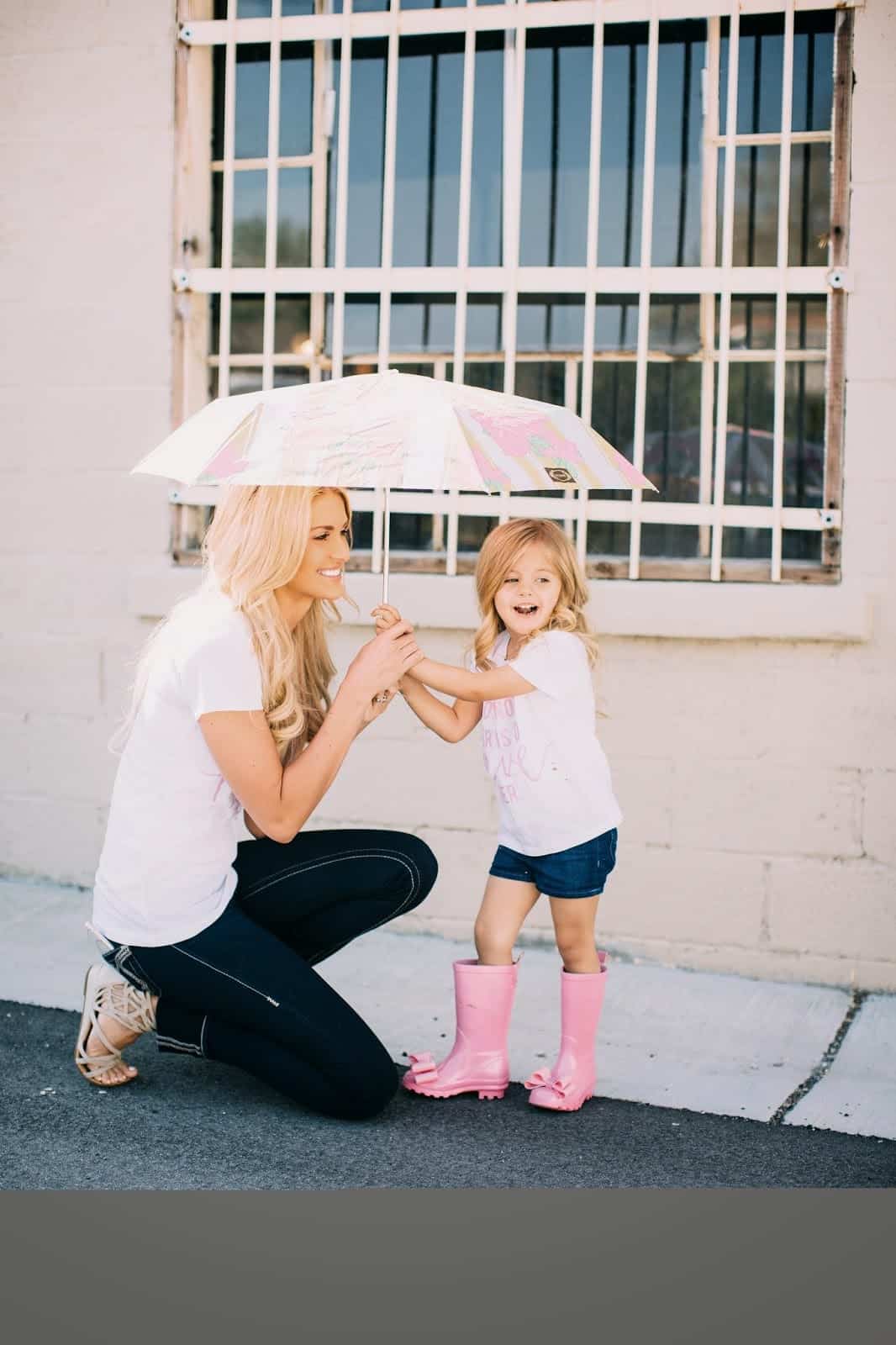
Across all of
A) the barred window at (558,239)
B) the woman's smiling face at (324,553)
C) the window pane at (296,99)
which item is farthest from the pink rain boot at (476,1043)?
the window pane at (296,99)

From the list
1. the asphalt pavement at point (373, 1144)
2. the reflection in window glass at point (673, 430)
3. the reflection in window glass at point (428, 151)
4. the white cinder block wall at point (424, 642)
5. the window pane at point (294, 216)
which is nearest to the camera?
the asphalt pavement at point (373, 1144)

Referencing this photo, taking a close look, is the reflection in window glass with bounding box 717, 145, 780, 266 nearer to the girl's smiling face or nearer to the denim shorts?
the girl's smiling face

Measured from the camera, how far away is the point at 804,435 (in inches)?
176

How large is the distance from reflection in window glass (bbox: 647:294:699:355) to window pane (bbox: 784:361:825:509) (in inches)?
12.3

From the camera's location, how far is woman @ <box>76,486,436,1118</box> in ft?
10.3

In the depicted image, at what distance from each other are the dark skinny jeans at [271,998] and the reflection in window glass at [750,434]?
184 cm

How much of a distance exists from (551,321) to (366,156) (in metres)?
0.81

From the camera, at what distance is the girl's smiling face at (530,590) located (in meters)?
3.32

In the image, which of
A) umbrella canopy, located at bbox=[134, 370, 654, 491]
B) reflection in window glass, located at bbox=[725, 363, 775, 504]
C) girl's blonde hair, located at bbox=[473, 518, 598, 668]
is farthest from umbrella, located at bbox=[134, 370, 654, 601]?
reflection in window glass, located at bbox=[725, 363, 775, 504]

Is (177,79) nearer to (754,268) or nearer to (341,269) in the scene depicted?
(341,269)

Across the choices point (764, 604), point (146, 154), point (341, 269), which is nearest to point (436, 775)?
point (764, 604)

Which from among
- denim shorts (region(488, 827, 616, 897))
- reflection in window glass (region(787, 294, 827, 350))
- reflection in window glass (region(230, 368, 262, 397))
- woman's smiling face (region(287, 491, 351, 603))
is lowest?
denim shorts (region(488, 827, 616, 897))

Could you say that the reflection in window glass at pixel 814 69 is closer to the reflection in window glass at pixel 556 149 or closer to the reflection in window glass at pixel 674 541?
the reflection in window glass at pixel 556 149

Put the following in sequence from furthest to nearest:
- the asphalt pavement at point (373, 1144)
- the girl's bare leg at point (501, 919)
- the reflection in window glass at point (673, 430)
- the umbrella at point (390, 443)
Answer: the reflection in window glass at point (673, 430), the girl's bare leg at point (501, 919), the asphalt pavement at point (373, 1144), the umbrella at point (390, 443)
